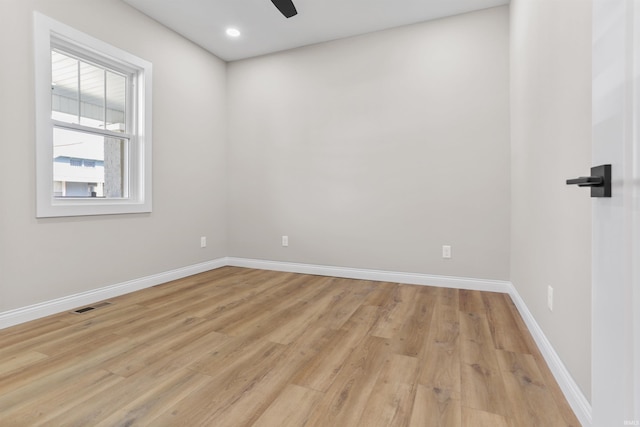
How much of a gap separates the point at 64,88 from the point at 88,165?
64 centimetres

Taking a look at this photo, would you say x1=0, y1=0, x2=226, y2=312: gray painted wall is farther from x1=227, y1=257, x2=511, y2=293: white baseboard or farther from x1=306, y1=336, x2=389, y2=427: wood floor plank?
x1=306, y1=336, x2=389, y2=427: wood floor plank

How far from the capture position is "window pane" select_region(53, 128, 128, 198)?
2512 mm

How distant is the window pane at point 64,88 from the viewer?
8.03 ft

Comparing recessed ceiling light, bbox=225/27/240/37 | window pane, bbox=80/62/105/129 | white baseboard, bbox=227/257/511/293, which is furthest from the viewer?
recessed ceiling light, bbox=225/27/240/37

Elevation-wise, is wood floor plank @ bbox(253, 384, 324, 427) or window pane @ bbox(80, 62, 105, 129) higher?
window pane @ bbox(80, 62, 105, 129)

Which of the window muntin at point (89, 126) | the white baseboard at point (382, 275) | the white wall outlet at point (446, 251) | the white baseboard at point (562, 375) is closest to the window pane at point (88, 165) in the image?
the window muntin at point (89, 126)

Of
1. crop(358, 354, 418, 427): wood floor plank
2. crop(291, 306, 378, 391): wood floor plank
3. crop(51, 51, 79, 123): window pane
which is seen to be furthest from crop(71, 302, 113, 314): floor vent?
crop(358, 354, 418, 427): wood floor plank

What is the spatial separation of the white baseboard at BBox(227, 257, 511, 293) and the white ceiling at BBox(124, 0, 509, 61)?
264 centimetres

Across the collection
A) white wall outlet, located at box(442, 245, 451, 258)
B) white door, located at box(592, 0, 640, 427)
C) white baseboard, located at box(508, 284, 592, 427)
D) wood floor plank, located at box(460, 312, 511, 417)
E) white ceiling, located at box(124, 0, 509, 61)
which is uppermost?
white ceiling, located at box(124, 0, 509, 61)

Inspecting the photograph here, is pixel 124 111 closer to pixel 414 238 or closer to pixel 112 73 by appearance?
pixel 112 73

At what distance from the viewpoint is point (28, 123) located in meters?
2.22

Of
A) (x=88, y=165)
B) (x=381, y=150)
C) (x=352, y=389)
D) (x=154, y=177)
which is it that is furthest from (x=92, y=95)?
(x=352, y=389)

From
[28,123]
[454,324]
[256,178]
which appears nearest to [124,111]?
[28,123]

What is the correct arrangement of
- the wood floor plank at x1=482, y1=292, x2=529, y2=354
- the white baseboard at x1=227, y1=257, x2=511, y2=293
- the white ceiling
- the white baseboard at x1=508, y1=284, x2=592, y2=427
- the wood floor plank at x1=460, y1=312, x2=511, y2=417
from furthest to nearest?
the white baseboard at x1=227, y1=257, x2=511, y2=293
the white ceiling
the wood floor plank at x1=482, y1=292, x2=529, y2=354
the wood floor plank at x1=460, y1=312, x2=511, y2=417
the white baseboard at x1=508, y1=284, x2=592, y2=427
